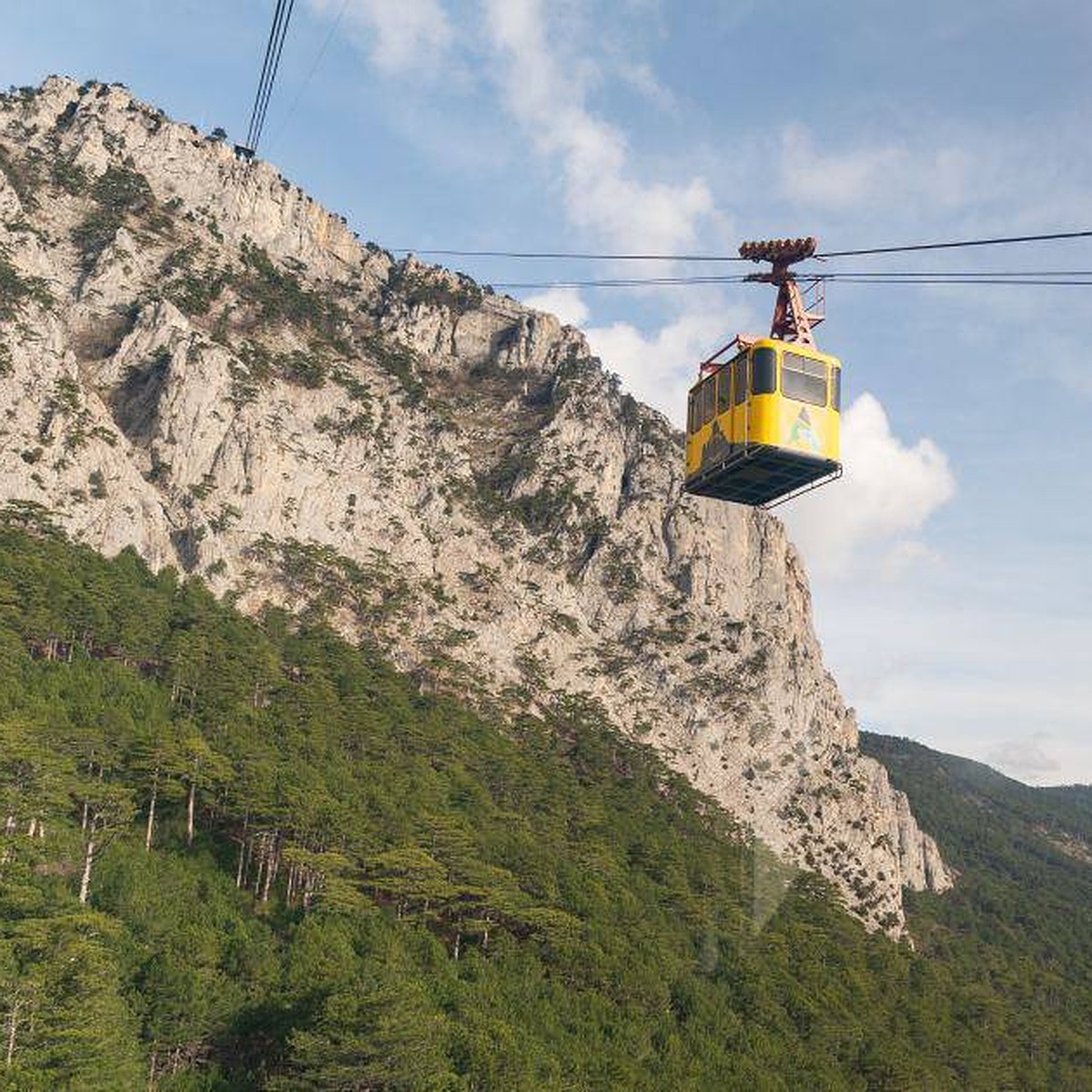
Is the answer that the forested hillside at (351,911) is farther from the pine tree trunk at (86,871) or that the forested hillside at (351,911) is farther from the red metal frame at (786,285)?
the red metal frame at (786,285)

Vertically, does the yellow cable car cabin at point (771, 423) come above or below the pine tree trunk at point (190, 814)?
above

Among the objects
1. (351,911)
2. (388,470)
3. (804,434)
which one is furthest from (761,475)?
(388,470)

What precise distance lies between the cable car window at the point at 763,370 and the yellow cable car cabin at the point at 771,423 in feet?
0.07

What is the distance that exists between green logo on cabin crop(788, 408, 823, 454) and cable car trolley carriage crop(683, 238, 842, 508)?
0.9 inches

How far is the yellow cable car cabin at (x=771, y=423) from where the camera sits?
2189 centimetres

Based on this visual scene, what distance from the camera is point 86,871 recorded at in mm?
38625

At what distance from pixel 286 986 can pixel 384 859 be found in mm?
12517

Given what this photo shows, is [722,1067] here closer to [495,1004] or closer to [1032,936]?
[495,1004]

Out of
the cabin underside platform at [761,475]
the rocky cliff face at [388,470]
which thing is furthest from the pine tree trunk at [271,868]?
the rocky cliff face at [388,470]

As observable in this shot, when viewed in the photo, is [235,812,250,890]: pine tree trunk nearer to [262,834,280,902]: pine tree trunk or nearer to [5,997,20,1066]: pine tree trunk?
[262,834,280,902]: pine tree trunk

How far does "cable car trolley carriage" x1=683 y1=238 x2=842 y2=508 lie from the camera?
2195 centimetres

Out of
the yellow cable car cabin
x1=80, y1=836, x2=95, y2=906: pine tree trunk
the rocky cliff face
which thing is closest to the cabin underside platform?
the yellow cable car cabin

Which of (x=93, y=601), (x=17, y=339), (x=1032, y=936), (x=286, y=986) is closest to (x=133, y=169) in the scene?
(x=17, y=339)

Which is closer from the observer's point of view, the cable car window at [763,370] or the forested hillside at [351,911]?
the cable car window at [763,370]
